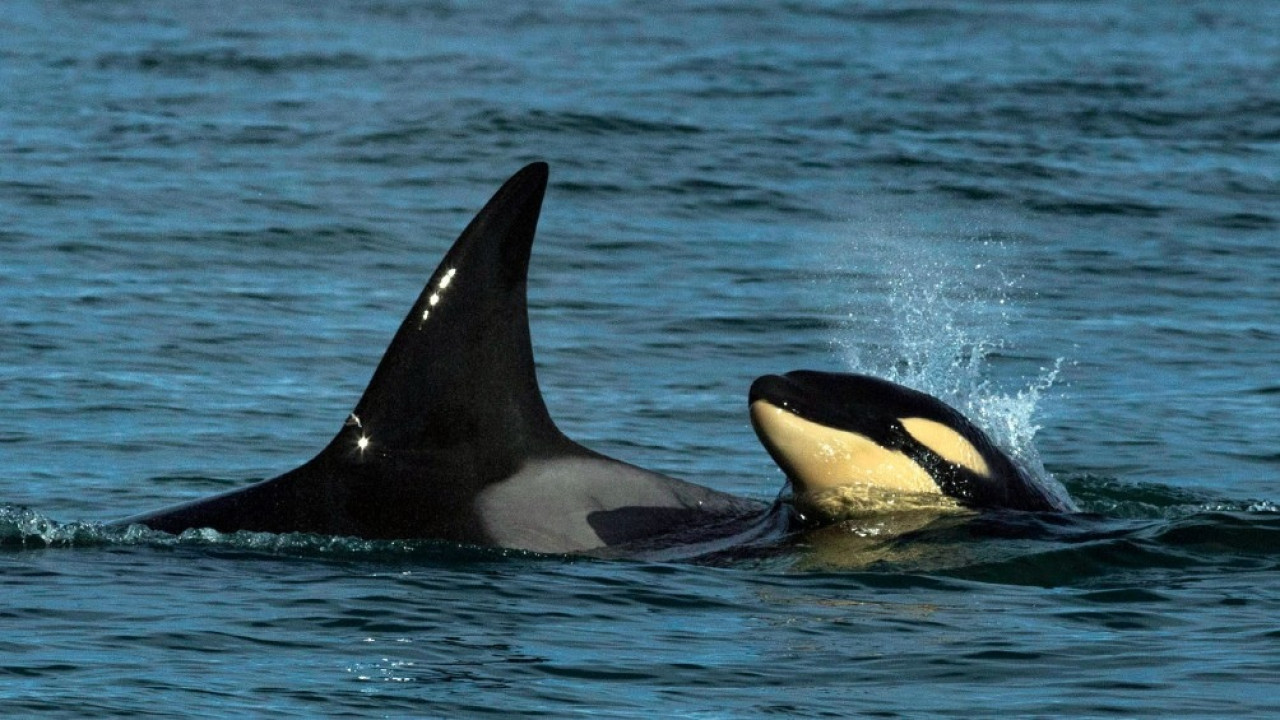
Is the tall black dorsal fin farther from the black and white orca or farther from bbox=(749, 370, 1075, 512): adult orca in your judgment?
bbox=(749, 370, 1075, 512): adult orca

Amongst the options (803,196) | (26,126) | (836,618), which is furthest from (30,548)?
(26,126)

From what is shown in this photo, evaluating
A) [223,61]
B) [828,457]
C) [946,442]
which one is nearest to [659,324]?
[946,442]

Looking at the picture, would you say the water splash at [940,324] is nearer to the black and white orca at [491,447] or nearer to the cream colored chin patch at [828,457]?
the cream colored chin patch at [828,457]

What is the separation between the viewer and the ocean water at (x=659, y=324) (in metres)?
9.55

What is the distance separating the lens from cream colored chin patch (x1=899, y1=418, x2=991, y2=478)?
38.4 ft

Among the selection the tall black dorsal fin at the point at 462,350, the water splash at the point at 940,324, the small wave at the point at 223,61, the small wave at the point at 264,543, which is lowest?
the small wave at the point at 264,543

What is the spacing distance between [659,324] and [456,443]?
8.68 meters

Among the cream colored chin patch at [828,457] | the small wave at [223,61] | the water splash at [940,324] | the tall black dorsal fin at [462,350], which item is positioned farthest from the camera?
the small wave at [223,61]

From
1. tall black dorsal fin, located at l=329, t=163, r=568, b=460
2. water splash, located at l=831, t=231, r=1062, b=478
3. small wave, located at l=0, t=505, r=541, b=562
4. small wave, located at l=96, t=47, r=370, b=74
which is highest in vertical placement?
small wave, located at l=96, t=47, r=370, b=74

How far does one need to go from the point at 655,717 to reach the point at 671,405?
858cm

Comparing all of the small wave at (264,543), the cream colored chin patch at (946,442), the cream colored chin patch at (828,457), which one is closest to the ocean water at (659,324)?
the small wave at (264,543)

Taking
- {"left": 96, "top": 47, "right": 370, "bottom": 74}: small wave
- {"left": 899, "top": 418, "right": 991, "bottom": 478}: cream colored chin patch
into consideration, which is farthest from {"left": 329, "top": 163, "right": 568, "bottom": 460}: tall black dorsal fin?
{"left": 96, "top": 47, "right": 370, "bottom": 74}: small wave

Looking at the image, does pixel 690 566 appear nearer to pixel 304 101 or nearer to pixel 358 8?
pixel 304 101

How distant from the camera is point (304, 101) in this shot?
3203 centimetres
